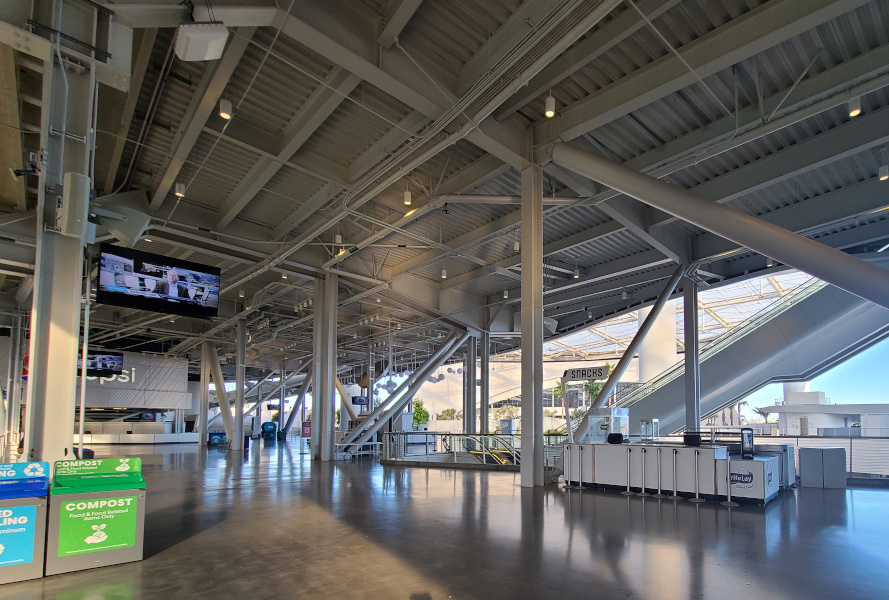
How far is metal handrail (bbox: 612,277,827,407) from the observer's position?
19453 millimetres

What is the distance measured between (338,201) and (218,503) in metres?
8.24

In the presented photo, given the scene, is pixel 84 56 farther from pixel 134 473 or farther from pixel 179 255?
pixel 179 255

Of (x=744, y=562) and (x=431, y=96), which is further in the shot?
(x=431, y=96)

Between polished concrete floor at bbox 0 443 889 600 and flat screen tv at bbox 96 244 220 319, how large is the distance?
15.7 ft

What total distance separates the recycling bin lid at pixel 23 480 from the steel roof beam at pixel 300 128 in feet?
25.1

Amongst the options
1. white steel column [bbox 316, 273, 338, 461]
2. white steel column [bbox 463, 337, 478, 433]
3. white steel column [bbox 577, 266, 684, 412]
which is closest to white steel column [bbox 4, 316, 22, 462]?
white steel column [bbox 316, 273, 338, 461]

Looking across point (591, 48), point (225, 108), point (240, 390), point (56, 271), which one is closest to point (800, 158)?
point (591, 48)

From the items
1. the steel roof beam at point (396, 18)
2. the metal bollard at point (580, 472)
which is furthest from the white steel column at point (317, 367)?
the steel roof beam at point (396, 18)

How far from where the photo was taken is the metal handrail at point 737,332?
1945cm

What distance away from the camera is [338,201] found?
49.1ft

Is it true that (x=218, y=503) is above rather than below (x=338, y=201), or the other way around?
below

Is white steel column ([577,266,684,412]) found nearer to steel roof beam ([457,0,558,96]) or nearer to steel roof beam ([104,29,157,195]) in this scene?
steel roof beam ([457,0,558,96])

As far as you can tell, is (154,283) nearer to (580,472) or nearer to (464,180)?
(464,180)

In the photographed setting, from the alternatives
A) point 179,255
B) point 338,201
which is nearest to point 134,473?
point 338,201
